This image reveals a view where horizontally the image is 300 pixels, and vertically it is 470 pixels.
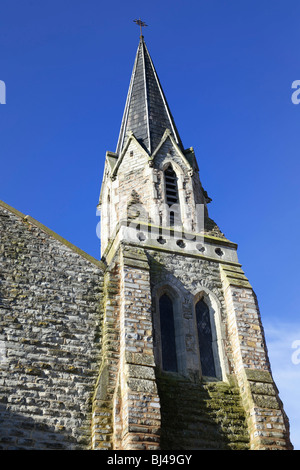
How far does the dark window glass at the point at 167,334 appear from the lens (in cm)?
1348

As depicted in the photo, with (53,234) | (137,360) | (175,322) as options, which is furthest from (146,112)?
(137,360)

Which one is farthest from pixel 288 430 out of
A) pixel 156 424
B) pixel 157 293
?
pixel 157 293

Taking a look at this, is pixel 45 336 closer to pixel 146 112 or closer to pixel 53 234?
pixel 53 234

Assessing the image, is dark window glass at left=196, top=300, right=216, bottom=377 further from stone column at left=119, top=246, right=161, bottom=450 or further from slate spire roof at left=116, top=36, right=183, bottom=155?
slate spire roof at left=116, top=36, right=183, bottom=155

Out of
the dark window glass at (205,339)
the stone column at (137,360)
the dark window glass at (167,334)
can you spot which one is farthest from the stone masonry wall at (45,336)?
the dark window glass at (205,339)

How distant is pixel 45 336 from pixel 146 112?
9.81 m

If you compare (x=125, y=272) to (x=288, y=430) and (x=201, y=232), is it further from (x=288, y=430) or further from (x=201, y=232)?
(x=288, y=430)

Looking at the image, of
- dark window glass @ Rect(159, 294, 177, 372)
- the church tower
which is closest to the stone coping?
the church tower

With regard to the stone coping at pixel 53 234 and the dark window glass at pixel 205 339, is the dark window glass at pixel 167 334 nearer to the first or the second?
the dark window glass at pixel 205 339

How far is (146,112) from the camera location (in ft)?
65.4

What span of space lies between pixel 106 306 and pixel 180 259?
2628 mm

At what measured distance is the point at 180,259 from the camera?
15273 mm

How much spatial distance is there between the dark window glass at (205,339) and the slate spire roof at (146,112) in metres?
5.67

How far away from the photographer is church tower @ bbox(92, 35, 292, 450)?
11945 millimetres
